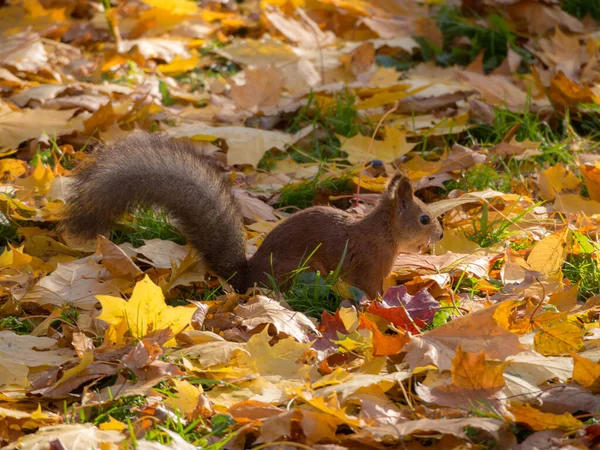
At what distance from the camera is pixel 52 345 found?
225 cm

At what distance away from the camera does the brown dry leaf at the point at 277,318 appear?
225 centimetres

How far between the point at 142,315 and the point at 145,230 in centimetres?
93

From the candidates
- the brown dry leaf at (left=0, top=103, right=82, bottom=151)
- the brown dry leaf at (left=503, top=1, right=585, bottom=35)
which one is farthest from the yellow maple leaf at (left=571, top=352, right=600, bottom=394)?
the brown dry leaf at (left=503, top=1, right=585, bottom=35)

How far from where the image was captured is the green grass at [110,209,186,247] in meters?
2.95

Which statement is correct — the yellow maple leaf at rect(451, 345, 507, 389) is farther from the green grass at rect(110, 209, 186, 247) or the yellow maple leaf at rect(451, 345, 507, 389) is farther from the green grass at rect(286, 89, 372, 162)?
the green grass at rect(286, 89, 372, 162)

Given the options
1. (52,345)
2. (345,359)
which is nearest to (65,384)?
(52,345)

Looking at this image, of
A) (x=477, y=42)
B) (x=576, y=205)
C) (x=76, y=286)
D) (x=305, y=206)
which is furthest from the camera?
(x=477, y=42)

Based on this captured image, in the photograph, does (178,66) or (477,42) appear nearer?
(178,66)

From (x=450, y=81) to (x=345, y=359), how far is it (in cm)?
243

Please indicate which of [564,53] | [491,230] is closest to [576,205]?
[491,230]

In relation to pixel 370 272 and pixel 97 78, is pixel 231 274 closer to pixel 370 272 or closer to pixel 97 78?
pixel 370 272

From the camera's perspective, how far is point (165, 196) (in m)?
2.60

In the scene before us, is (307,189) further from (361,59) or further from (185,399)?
(185,399)

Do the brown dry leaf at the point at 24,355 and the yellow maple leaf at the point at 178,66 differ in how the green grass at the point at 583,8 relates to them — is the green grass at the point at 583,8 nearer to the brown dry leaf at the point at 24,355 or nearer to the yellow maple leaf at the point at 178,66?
the yellow maple leaf at the point at 178,66
